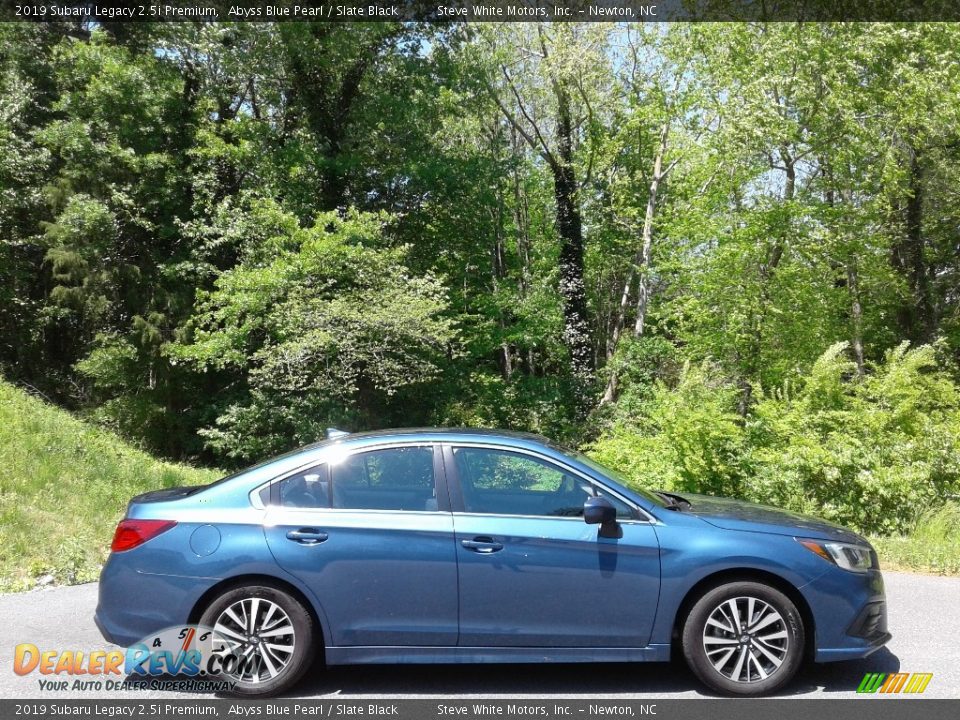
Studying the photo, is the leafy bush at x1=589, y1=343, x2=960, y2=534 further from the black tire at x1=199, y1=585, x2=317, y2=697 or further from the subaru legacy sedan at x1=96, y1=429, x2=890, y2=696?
the black tire at x1=199, y1=585, x2=317, y2=697

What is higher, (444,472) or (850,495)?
(444,472)

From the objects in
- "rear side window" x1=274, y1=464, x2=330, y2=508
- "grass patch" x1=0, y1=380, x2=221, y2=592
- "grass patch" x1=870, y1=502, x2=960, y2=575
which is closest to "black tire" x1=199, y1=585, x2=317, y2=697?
"rear side window" x1=274, y1=464, x2=330, y2=508

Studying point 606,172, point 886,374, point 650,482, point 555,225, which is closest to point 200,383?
point 555,225

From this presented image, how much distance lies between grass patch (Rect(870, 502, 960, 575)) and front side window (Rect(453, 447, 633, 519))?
5.29 metres

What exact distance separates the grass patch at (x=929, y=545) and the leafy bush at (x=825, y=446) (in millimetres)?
358

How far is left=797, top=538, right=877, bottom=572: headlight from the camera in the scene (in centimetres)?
488

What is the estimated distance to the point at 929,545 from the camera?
29.3ft

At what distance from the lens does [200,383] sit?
24375 millimetres

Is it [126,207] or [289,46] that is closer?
[289,46]

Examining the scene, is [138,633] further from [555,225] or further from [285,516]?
[555,225]

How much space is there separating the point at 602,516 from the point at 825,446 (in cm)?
738

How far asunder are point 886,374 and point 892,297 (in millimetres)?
13471
